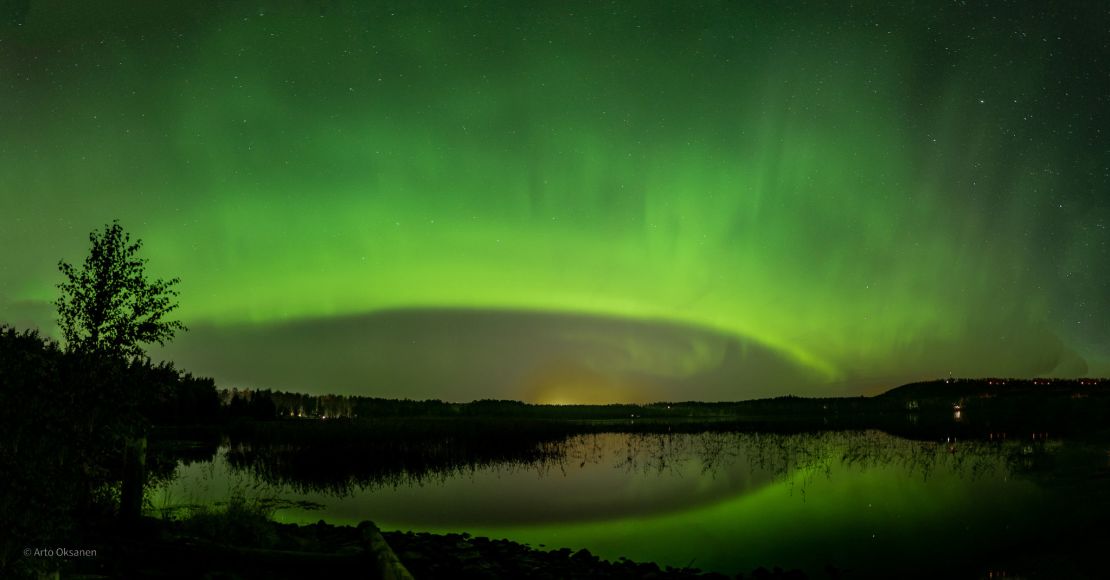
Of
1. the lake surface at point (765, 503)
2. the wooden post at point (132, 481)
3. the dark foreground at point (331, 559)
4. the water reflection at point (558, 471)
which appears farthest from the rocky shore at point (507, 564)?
the water reflection at point (558, 471)

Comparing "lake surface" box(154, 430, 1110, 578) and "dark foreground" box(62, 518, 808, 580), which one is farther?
"lake surface" box(154, 430, 1110, 578)

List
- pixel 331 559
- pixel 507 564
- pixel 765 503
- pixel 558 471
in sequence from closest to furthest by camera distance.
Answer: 1. pixel 331 559
2. pixel 507 564
3. pixel 765 503
4. pixel 558 471

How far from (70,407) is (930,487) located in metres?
37.9

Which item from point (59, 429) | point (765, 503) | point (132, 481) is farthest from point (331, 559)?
point (765, 503)

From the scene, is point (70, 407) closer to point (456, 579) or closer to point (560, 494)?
point (456, 579)

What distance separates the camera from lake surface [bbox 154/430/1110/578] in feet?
75.6

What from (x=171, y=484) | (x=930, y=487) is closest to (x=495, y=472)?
(x=171, y=484)

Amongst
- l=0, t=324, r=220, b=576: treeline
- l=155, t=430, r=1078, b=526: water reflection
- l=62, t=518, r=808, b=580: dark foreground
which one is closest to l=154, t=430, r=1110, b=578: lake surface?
l=155, t=430, r=1078, b=526: water reflection

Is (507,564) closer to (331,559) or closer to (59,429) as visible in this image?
(331,559)

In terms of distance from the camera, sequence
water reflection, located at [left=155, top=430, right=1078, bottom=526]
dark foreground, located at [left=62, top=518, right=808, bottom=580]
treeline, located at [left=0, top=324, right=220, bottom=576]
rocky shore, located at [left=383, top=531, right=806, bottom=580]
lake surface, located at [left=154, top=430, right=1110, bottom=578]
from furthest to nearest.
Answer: water reflection, located at [left=155, top=430, right=1078, bottom=526] → lake surface, located at [left=154, top=430, right=1110, bottom=578] → rocky shore, located at [left=383, top=531, right=806, bottom=580] → dark foreground, located at [left=62, top=518, right=808, bottom=580] → treeline, located at [left=0, top=324, right=220, bottom=576]

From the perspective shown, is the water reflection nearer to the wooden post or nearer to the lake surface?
the lake surface

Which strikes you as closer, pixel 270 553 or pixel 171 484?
pixel 270 553

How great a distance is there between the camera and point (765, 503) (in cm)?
3312

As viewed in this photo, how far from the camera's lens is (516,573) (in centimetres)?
1745
